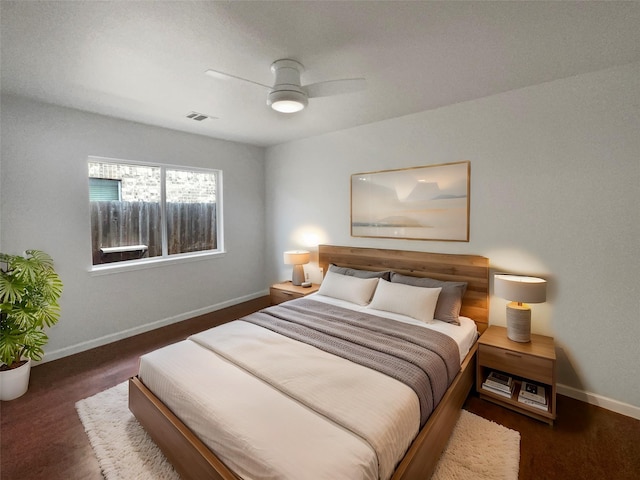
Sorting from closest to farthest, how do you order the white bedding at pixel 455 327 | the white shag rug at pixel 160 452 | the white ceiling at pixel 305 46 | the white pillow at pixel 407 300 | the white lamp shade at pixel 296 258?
1. the white ceiling at pixel 305 46
2. the white shag rug at pixel 160 452
3. the white bedding at pixel 455 327
4. the white pillow at pixel 407 300
5. the white lamp shade at pixel 296 258

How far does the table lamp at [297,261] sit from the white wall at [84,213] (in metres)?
A: 1.15

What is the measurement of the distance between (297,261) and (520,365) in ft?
8.81

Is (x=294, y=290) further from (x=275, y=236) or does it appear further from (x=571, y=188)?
(x=571, y=188)

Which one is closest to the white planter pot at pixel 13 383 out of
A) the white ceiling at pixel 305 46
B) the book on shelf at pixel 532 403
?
the white ceiling at pixel 305 46

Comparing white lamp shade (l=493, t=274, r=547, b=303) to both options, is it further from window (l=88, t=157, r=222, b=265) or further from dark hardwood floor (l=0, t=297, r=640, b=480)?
window (l=88, t=157, r=222, b=265)

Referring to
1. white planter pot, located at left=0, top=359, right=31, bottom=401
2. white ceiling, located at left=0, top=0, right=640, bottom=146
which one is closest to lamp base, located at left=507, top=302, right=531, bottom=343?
white ceiling, located at left=0, top=0, right=640, bottom=146

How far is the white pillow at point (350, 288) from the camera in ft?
10.5

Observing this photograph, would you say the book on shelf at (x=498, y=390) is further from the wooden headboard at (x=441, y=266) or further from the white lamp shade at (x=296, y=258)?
the white lamp shade at (x=296, y=258)

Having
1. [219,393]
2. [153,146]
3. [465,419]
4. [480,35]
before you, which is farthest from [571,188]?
[153,146]

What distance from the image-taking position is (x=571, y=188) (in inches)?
95.0

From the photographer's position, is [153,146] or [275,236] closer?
[153,146]

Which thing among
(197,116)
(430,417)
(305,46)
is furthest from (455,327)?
(197,116)

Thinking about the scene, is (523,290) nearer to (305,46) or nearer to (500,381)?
(500,381)

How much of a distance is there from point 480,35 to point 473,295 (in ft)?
7.12
